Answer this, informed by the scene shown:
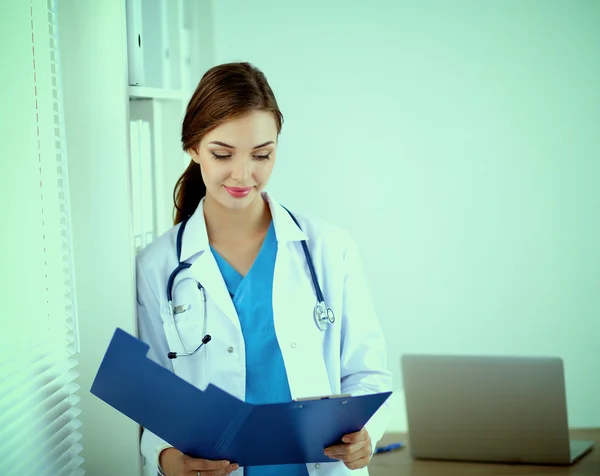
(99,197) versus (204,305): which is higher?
(99,197)

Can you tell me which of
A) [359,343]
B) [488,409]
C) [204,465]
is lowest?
[488,409]

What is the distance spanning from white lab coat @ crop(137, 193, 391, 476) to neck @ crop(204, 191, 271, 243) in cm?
3

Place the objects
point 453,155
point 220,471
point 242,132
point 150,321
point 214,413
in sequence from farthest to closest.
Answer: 1. point 453,155
2. point 150,321
3. point 242,132
4. point 220,471
5. point 214,413

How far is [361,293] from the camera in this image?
1715 mm

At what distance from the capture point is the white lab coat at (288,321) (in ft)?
5.21

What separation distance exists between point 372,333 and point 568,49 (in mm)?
2649

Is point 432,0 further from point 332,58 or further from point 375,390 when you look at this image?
point 375,390

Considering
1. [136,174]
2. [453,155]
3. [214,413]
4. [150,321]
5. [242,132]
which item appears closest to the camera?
[214,413]

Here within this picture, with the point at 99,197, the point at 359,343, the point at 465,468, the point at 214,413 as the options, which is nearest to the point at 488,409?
the point at 465,468

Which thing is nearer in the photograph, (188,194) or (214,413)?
(214,413)

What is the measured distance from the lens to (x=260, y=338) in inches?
63.6

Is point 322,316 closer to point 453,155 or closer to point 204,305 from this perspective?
point 204,305

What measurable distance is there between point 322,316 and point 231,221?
0.29m

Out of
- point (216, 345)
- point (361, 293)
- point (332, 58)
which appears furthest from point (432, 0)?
point (216, 345)
